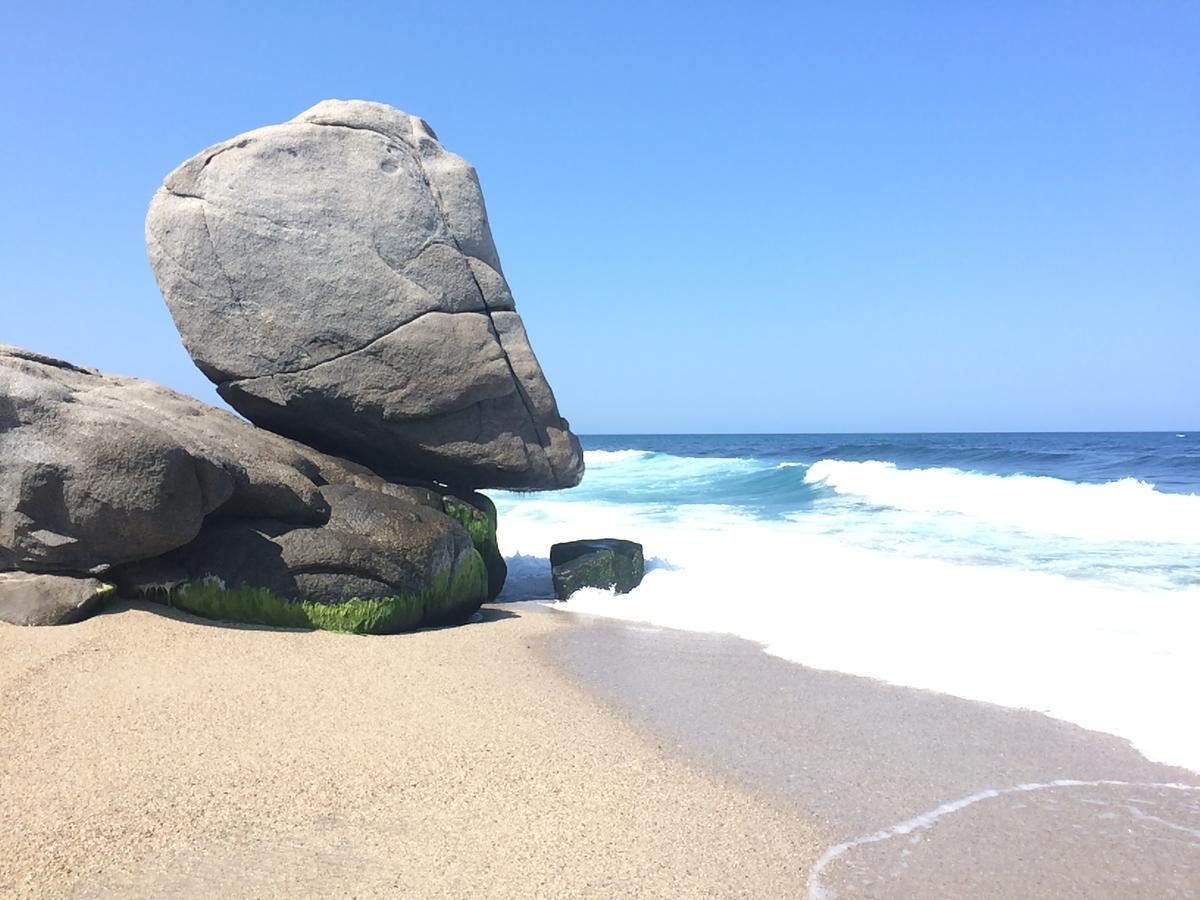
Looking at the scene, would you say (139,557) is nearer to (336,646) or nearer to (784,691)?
(336,646)

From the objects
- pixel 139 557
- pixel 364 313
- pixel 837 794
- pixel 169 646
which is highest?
pixel 364 313

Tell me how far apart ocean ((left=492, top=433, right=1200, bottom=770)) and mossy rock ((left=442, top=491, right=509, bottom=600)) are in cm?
29

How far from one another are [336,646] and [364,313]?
3325 millimetres

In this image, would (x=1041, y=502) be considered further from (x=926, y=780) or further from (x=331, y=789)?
(x=331, y=789)

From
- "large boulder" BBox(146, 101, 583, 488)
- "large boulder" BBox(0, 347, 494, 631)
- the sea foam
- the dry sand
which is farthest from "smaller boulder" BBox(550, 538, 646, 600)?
the sea foam

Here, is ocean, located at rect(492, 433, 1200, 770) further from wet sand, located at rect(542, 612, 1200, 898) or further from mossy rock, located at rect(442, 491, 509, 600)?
wet sand, located at rect(542, 612, 1200, 898)

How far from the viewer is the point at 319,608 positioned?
6.96 m

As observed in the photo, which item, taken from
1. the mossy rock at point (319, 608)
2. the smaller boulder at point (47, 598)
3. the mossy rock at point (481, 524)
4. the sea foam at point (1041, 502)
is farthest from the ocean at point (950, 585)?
the smaller boulder at point (47, 598)

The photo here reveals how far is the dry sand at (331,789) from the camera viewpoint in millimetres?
3420

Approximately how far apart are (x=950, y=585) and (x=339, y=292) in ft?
23.9

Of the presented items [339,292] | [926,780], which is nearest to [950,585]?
[926,780]

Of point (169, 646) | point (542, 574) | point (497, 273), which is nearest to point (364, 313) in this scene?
point (497, 273)

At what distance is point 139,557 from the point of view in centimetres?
642

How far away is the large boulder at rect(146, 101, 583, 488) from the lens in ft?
27.3
